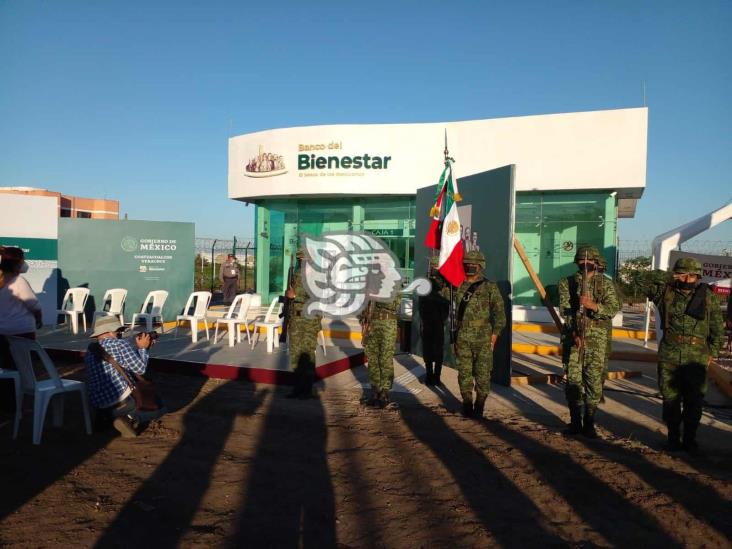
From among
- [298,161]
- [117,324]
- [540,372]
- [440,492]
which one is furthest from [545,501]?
[298,161]

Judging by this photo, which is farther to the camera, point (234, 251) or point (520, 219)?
point (234, 251)

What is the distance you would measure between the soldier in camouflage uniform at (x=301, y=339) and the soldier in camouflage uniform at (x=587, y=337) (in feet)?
9.56

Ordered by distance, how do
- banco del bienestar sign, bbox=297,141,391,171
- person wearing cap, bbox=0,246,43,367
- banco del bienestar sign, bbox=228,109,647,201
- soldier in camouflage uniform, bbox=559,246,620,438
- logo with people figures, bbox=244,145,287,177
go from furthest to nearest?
logo with people figures, bbox=244,145,287,177
banco del bienestar sign, bbox=297,141,391,171
banco del bienestar sign, bbox=228,109,647,201
person wearing cap, bbox=0,246,43,367
soldier in camouflage uniform, bbox=559,246,620,438

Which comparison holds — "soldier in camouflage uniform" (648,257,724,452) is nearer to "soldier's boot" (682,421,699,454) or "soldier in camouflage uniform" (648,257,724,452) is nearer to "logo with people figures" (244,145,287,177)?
"soldier's boot" (682,421,699,454)

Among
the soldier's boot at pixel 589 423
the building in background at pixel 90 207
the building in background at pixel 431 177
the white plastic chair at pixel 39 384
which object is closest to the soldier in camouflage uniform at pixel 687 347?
the soldier's boot at pixel 589 423

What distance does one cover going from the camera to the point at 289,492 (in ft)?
12.7

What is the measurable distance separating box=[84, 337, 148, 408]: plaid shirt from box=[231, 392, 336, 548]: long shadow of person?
135 centimetres

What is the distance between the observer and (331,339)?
11828 millimetres

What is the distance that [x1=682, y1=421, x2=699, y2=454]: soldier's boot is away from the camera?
4.88m

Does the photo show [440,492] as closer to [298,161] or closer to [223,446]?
[223,446]

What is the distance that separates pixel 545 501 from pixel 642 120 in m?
11.4

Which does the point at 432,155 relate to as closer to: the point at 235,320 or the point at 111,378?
the point at 235,320

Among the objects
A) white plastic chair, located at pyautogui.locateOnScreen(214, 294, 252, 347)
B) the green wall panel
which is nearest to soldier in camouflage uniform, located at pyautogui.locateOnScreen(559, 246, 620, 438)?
white plastic chair, located at pyautogui.locateOnScreen(214, 294, 252, 347)

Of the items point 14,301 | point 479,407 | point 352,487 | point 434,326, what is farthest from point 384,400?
point 14,301
